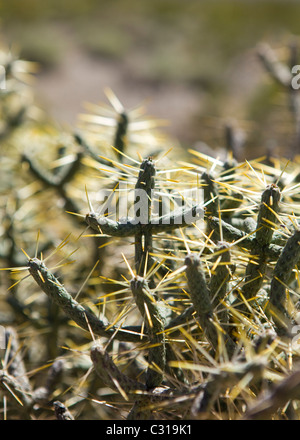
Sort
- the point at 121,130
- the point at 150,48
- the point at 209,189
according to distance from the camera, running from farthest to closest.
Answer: the point at 150,48
the point at 121,130
the point at 209,189

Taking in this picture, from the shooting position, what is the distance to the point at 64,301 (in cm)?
96

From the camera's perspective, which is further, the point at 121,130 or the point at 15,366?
the point at 121,130

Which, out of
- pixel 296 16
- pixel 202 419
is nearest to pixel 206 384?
pixel 202 419

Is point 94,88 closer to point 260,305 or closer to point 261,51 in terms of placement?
point 261,51

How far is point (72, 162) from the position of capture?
5.33 feet

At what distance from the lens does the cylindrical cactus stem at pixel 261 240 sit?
95cm

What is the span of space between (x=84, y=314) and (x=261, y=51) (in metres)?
1.72

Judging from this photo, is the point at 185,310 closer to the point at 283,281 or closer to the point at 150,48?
the point at 283,281

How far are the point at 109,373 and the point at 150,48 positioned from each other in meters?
12.7

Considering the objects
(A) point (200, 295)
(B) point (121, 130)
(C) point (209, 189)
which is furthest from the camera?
(B) point (121, 130)

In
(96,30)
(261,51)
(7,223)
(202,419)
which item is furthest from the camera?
(96,30)

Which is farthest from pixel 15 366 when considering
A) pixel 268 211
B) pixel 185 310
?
pixel 268 211

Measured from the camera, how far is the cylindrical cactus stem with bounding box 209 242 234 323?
2.93ft

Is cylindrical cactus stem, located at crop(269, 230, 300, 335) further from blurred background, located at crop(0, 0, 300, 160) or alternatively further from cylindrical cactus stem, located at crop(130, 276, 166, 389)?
blurred background, located at crop(0, 0, 300, 160)
